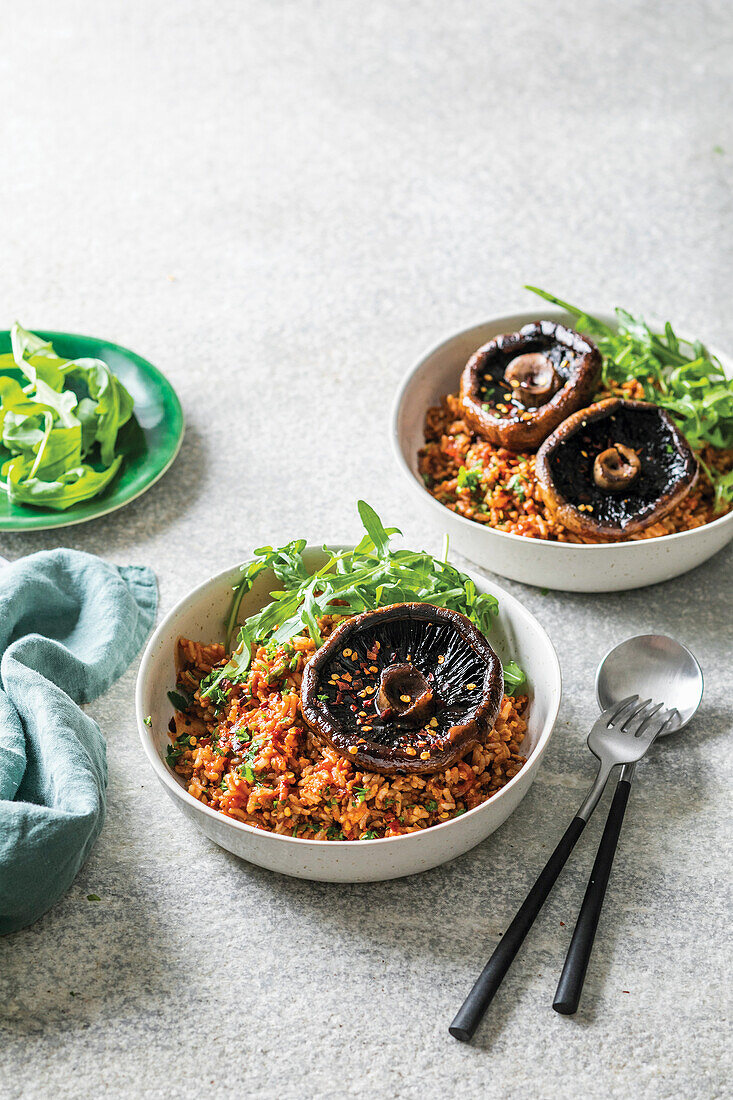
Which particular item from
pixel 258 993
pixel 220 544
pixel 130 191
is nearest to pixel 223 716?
pixel 258 993

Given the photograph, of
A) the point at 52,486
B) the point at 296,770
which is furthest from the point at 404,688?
the point at 52,486

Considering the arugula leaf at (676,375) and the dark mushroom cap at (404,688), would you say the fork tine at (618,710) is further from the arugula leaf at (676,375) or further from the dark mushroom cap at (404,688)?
the arugula leaf at (676,375)

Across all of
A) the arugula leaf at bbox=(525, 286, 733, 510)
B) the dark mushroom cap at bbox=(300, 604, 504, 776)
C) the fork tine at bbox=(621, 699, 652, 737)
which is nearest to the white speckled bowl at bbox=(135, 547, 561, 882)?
the dark mushroom cap at bbox=(300, 604, 504, 776)

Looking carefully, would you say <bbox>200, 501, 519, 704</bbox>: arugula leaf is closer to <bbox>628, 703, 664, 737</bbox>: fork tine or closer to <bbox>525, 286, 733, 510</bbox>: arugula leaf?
<bbox>628, 703, 664, 737</bbox>: fork tine

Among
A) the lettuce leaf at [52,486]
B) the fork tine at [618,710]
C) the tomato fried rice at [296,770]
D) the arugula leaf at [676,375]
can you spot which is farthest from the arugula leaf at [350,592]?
the arugula leaf at [676,375]

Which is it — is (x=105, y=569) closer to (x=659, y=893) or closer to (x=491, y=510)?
(x=491, y=510)
